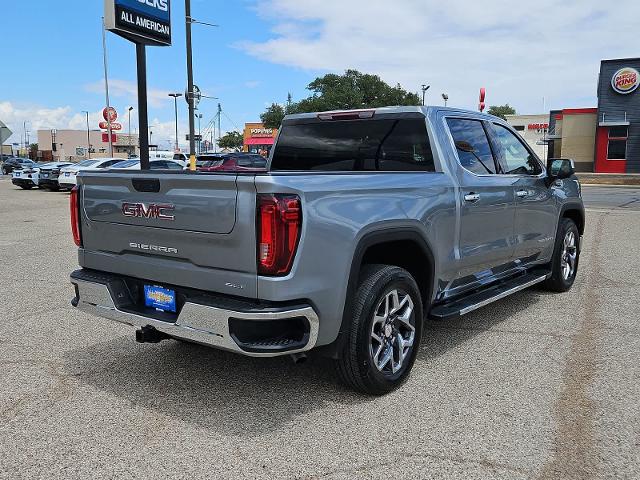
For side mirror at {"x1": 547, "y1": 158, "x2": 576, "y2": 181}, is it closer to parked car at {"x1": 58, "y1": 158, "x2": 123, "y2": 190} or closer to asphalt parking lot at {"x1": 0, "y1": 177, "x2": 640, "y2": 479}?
asphalt parking lot at {"x1": 0, "y1": 177, "x2": 640, "y2": 479}

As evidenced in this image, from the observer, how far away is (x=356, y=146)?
4.89 meters

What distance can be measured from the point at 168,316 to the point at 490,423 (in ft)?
6.60

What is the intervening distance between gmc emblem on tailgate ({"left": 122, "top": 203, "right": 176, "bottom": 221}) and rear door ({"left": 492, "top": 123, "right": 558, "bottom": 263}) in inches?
124

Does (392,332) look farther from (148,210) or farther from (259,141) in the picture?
(259,141)

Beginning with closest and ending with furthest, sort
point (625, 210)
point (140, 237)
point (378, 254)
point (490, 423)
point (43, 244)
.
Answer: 1. point (490, 423)
2. point (140, 237)
3. point (378, 254)
4. point (43, 244)
5. point (625, 210)

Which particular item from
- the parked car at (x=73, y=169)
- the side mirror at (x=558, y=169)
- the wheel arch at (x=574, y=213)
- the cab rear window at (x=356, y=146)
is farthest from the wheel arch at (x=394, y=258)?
the parked car at (x=73, y=169)

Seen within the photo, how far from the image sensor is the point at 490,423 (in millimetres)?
3402

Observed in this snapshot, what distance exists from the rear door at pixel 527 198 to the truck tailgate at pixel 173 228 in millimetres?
3024

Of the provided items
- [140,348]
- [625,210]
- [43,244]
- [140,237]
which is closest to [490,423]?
[140,237]

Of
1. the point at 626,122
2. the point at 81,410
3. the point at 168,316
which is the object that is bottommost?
the point at 81,410

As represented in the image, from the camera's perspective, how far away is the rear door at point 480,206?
457 centimetres

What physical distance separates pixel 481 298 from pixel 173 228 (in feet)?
8.49

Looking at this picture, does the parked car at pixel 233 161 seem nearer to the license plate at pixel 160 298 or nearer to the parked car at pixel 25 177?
the parked car at pixel 25 177

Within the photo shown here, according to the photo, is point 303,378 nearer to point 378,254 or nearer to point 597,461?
point 378,254
